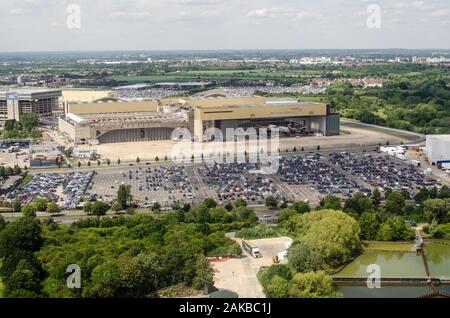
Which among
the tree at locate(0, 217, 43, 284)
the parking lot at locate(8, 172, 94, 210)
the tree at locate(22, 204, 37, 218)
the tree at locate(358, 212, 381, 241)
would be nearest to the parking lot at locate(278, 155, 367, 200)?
the tree at locate(358, 212, 381, 241)

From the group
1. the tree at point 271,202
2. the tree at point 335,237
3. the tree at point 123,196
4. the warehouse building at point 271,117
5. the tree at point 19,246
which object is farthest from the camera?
the warehouse building at point 271,117

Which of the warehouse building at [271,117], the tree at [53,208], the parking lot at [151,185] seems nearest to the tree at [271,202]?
the parking lot at [151,185]

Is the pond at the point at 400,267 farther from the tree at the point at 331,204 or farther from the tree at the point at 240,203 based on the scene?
the tree at the point at 240,203

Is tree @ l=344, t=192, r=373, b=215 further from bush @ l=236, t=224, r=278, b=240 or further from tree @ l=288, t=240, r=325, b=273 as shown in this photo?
tree @ l=288, t=240, r=325, b=273

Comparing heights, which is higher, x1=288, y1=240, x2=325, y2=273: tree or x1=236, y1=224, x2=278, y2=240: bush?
x1=288, y1=240, x2=325, y2=273: tree

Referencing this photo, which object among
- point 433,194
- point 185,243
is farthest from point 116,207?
point 433,194

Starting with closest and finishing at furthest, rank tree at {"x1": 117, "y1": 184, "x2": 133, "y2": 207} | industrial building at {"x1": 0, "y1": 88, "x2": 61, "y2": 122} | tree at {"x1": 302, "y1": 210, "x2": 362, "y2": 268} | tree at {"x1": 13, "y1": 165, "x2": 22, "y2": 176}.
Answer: tree at {"x1": 302, "y1": 210, "x2": 362, "y2": 268} < tree at {"x1": 117, "y1": 184, "x2": 133, "y2": 207} < tree at {"x1": 13, "y1": 165, "x2": 22, "y2": 176} < industrial building at {"x1": 0, "y1": 88, "x2": 61, "y2": 122}
